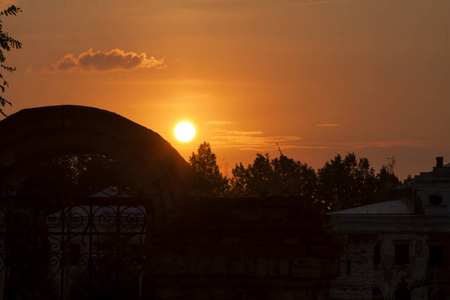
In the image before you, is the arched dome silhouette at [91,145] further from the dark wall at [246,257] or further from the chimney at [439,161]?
the chimney at [439,161]

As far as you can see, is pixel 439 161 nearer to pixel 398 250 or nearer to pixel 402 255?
pixel 398 250

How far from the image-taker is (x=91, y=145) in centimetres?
888

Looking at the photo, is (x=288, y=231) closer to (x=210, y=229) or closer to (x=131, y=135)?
(x=210, y=229)

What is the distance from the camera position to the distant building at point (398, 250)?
3541 centimetres

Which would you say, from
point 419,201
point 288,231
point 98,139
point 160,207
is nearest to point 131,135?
point 98,139

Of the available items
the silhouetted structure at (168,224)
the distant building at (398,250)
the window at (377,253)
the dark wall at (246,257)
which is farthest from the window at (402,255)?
the dark wall at (246,257)

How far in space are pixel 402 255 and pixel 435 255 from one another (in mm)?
1885

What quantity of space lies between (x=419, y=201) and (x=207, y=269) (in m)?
32.1

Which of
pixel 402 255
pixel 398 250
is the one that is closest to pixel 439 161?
pixel 398 250

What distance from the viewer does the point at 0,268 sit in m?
9.04

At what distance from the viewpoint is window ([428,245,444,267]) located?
122 ft

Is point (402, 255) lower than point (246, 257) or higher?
lower

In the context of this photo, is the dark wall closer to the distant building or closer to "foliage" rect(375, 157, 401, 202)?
the distant building

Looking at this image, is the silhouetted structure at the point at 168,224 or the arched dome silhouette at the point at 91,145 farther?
the arched dome silhouette at the point at 91,145
